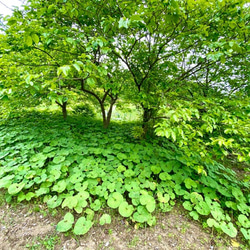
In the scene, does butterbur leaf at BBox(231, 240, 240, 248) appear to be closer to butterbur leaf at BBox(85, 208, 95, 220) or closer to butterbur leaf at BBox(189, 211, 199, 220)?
butterbur leaf at BBox(189, 211, 199, 220)

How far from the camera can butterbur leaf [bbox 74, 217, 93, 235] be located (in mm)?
1176

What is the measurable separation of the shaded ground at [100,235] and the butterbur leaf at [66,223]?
8cm

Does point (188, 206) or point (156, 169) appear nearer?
point (188, 206)

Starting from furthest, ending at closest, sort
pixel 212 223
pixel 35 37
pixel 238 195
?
pixel 238 195 < pixel 212 223 < pixel 35 37

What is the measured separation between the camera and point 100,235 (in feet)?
4.07

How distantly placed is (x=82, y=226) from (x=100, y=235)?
197mm

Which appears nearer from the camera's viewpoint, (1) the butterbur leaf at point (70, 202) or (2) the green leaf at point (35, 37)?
(2) the green leaf at point (35, 37)

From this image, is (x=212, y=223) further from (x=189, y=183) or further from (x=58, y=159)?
(x=58, y=159)

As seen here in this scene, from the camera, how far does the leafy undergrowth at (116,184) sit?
1.37m

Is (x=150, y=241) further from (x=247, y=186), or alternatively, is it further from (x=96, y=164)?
(x=247, y=186)

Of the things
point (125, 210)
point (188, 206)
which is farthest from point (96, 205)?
point (188, 206)

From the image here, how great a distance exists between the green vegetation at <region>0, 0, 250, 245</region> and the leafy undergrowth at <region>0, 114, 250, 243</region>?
0.5 inches

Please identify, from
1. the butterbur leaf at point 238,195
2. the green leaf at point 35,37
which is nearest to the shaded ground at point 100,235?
the butterbur leaf at point 238,195

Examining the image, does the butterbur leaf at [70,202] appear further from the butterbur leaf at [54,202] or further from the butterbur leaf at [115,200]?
the butterbur leaf at [115,200]
